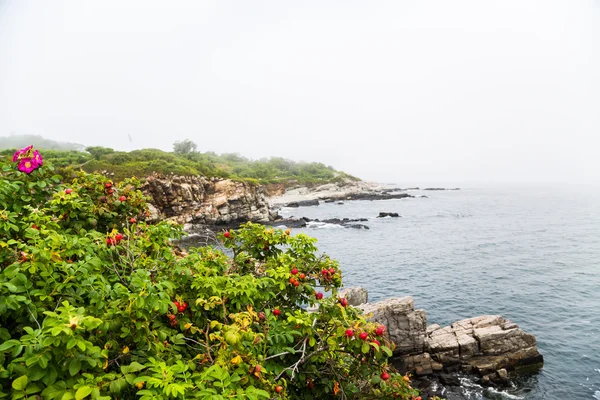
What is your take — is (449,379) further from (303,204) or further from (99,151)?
(303,204)

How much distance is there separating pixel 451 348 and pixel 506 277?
17.7 m

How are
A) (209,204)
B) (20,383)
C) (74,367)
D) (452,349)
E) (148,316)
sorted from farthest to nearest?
(209,204), (452,349), (148,316), (74,367), (20,383)

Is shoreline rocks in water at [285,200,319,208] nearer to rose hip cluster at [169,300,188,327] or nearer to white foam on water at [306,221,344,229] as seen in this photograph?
white foam on water at [306,221,344,229]

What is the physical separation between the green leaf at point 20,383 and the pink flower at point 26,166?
389 cm

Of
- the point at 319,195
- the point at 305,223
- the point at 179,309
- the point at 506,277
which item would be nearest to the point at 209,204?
the point at 305,223

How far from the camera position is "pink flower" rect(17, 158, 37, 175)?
5320 millimetres

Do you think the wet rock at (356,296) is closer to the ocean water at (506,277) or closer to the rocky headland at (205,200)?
the ocean water at (506,277)

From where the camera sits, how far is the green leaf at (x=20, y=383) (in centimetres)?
278

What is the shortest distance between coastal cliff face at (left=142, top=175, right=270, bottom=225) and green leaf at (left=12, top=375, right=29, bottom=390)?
4351 cm

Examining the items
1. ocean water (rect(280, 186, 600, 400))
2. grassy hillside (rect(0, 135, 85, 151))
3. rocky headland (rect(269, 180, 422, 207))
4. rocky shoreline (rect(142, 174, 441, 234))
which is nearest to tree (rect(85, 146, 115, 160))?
rocky shoreline (rect(142, 174, 441, 234))

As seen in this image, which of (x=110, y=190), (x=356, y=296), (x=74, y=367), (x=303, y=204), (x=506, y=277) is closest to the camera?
(x=74, y=367)

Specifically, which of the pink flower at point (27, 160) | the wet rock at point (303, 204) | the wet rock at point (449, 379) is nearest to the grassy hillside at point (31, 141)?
the wet rock at point (303, 204)

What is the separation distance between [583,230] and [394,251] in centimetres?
3808

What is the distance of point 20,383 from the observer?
2801 millimetres
